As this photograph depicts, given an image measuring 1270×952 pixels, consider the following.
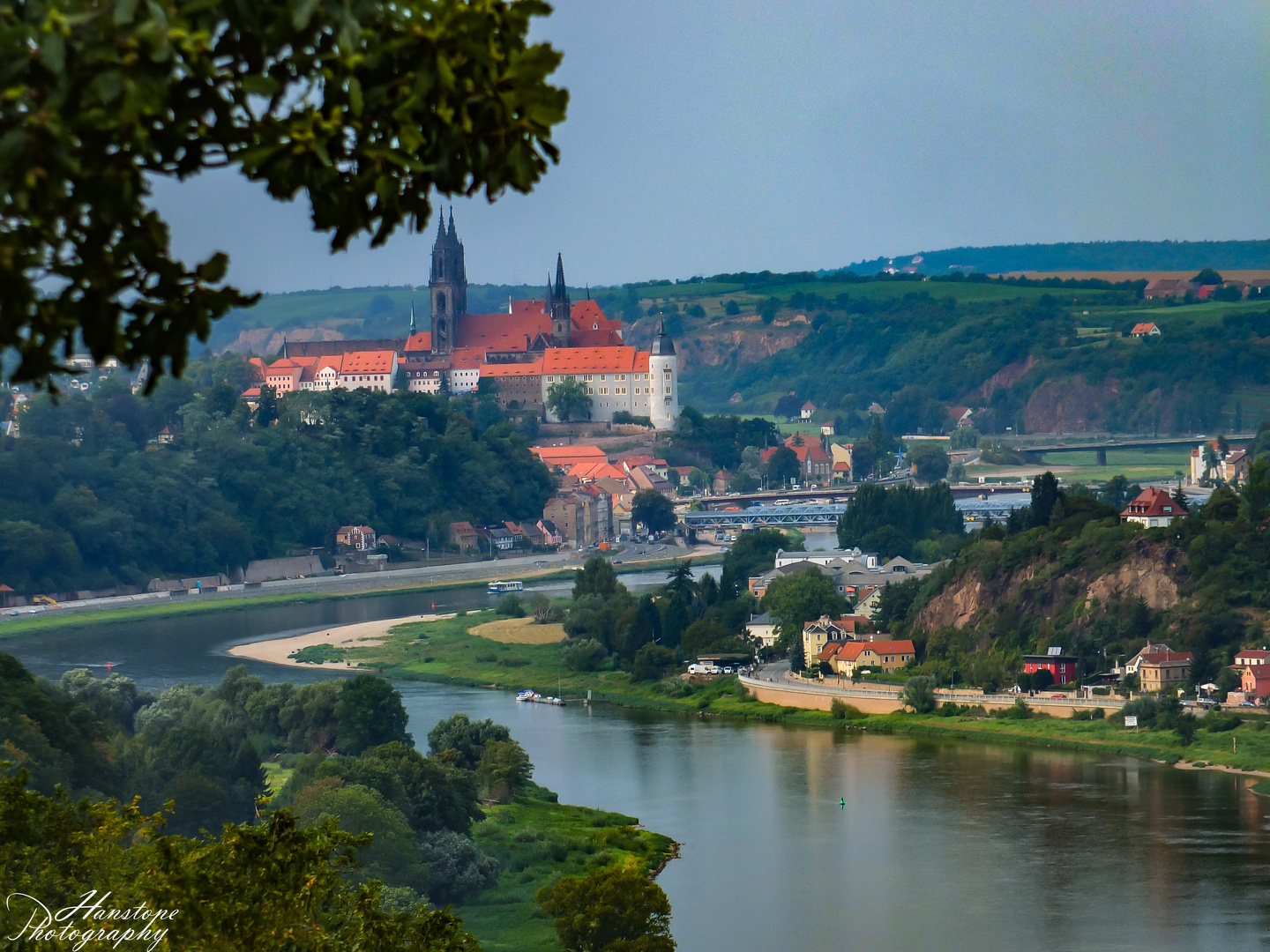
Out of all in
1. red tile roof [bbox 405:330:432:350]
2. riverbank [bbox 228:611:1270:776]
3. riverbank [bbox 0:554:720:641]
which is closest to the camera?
riverbank [bbox 228:611:1270:776]

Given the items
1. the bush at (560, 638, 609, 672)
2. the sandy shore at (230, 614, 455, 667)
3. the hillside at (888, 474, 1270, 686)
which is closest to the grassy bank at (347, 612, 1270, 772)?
the bush at (560, 638, 609, 672)

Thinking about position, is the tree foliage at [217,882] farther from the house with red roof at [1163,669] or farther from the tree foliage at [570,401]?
the tree foliage at [570,401]

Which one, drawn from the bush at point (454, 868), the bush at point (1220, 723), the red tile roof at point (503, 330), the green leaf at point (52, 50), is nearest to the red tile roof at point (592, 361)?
the red tile roof at point (503, 330)

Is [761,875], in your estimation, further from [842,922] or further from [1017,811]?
[1017,811]

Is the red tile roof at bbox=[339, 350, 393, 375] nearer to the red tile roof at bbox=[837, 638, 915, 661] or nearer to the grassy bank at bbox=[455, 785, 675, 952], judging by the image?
the red tile roof at bbox=[837, 638, 915, 661]

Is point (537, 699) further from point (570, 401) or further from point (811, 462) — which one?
point (570, 401)

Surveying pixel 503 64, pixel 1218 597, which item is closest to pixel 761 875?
pixel 1218 597
